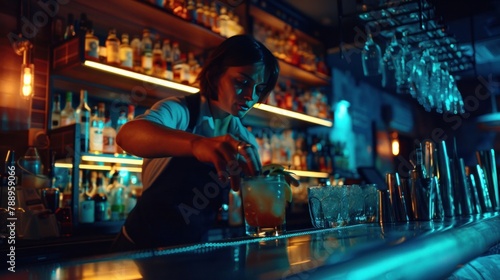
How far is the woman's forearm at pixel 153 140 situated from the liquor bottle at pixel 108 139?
132cm

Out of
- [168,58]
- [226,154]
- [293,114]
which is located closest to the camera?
[226,154]

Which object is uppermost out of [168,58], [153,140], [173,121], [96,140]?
[168,58]

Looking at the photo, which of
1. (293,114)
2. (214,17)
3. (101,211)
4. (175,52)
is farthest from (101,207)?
(293,114)

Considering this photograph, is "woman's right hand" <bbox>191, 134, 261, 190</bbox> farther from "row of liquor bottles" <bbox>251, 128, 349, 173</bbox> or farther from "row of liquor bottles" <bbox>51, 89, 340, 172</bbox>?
"row of liquor bottles" <bbox>251, 128, 349, 173</bbox>

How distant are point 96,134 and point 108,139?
0.08 meters

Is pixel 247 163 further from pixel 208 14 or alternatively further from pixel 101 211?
pixel 208 14

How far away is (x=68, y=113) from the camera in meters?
2.68

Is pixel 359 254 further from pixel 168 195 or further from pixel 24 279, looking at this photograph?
pixel 168 195

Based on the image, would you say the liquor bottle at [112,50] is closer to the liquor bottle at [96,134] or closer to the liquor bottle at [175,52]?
the liquor bottle at [96,134]

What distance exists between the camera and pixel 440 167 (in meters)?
1.68

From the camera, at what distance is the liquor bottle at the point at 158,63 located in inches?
111

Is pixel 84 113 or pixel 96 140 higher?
pixel 84 113

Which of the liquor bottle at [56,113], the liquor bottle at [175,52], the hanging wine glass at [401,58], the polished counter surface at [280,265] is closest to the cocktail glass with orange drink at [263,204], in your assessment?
the polished counter surface at [280,265]

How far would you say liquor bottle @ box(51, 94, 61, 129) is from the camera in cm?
262
